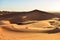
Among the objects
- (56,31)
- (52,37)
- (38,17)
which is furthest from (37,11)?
(52,37)

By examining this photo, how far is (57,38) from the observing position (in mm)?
7207

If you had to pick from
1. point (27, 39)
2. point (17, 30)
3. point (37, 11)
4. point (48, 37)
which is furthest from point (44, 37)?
point (37, 11)

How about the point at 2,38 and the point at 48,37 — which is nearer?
the point at 2,38

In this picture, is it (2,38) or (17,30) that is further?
(17,30)

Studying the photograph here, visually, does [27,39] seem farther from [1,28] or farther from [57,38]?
[1,28]

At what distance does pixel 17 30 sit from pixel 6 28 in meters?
0.43

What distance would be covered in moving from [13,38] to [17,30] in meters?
1.35

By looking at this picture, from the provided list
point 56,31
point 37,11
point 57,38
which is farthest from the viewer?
point 37,11

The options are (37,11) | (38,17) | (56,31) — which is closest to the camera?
(56,31)

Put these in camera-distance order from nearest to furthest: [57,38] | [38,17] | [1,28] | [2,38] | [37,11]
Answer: [2,38]
[57,38]
[1,28]
[38,17]
[37,11]

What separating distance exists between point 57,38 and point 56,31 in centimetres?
144

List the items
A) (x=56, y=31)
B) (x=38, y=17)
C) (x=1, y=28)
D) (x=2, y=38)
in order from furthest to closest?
1. (x=38, y=17)
2. (x=56, y=31)
3. (x=1, y=28)
4. (x=2, y=38)

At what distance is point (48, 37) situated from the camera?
730 centimetres

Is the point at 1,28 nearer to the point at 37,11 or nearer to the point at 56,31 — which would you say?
the point at 56,31
